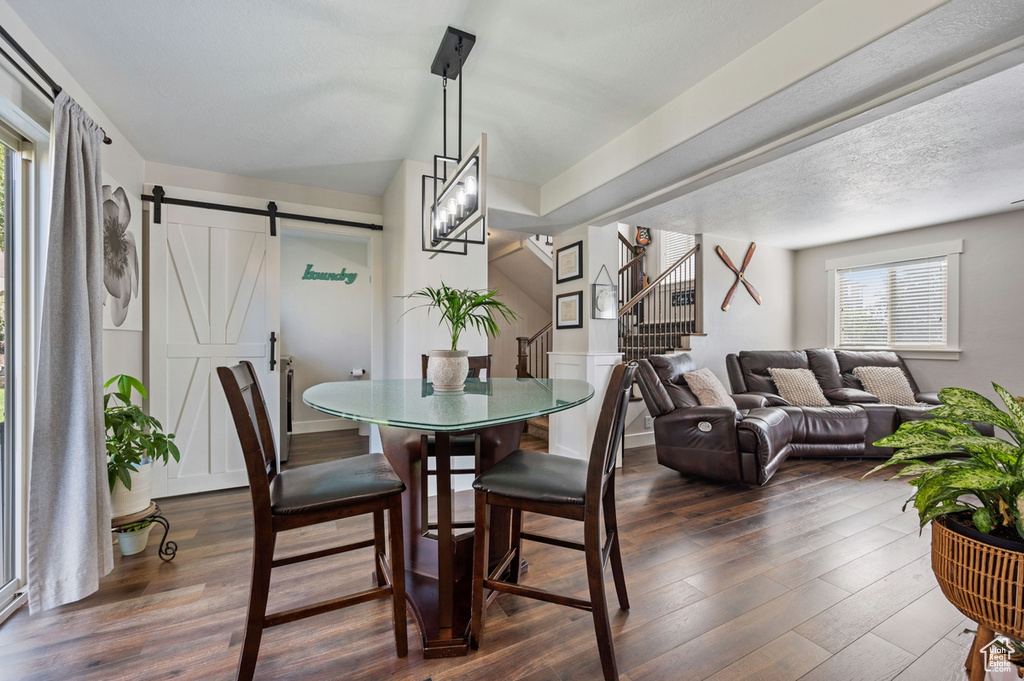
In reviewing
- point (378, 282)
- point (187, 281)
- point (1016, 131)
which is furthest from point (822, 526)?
point (187, 281)

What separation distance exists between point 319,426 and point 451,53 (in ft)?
15.1

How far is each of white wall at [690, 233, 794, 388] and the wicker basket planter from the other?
13.7 feet

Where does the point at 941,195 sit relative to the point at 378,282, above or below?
above

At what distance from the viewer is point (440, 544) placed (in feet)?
4.83

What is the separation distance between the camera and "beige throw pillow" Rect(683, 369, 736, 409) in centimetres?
366

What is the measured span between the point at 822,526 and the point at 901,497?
1.05 meters

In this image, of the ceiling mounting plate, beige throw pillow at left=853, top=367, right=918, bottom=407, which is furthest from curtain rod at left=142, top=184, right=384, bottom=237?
beige throw pillow at left=853, top=367, right=918, bottom=407

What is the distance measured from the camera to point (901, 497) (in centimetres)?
309

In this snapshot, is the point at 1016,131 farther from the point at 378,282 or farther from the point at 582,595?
the point at 378,282

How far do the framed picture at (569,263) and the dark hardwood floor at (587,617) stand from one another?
2238mm

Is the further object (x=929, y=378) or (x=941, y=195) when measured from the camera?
(x=929, y=378)

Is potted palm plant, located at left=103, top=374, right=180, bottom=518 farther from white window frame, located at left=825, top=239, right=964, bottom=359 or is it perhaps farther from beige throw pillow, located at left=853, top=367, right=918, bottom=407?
white window frame, located at left=825, top=239, right=964, bottom=359

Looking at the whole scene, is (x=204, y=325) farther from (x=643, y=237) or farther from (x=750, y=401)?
(x=643, y=237)

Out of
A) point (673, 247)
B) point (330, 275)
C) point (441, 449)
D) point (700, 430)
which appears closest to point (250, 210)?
point (330, 275)
